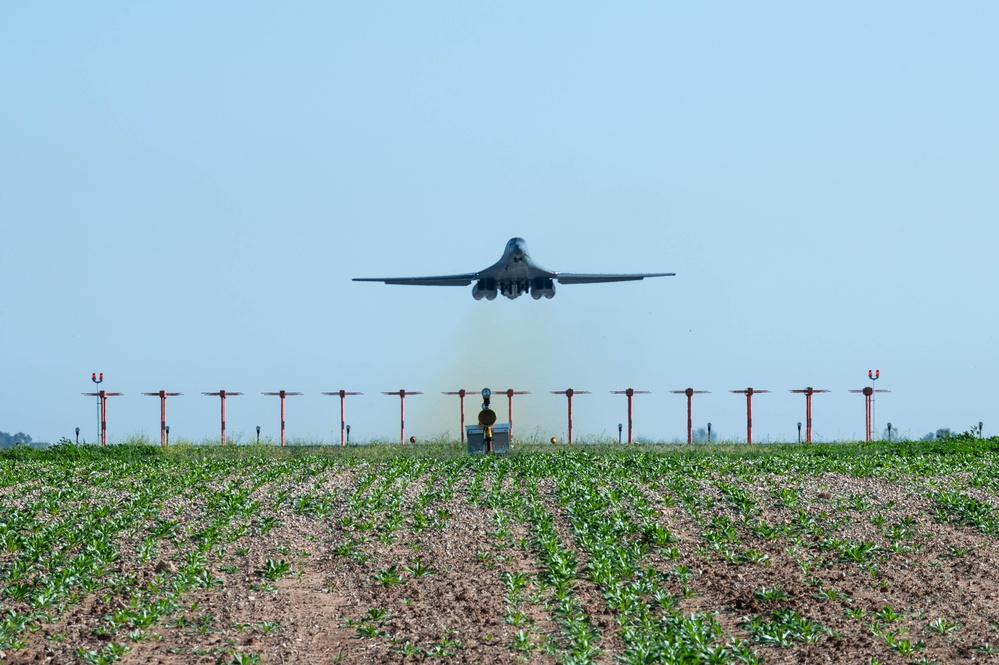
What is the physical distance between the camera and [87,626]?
48.5ft

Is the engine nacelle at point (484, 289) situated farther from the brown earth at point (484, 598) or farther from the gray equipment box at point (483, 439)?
the brown earth at point (484, 598)

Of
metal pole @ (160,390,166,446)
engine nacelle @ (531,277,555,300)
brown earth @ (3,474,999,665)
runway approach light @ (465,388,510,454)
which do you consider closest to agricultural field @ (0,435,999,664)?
brown earth @ (3,474,999,665)

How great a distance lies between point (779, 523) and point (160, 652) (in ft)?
34.3

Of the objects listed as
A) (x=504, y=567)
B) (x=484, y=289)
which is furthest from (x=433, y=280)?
(x=504, y=567)

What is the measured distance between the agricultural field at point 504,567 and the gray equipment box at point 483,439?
6160 mm

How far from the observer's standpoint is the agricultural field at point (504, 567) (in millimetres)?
13945

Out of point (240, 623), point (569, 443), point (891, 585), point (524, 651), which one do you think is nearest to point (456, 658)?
point (524, 651)

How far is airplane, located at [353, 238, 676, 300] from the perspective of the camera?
45.9 metres

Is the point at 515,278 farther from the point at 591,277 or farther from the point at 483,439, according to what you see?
the point at 483,439

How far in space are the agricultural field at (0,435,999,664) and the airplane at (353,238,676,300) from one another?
66.2ft

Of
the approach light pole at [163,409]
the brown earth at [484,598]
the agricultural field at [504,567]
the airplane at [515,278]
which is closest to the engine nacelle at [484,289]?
the airplane at [515,278]

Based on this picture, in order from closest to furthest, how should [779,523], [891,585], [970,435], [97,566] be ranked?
[891,585]
[97,566]
[779,523]
[970,435]

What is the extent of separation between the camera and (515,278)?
1853 inches

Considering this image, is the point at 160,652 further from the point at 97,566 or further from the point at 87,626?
the point at 97,566
